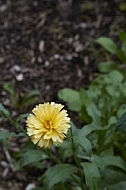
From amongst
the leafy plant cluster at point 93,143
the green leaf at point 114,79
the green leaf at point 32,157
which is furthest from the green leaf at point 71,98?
the green leaf at point 32,157

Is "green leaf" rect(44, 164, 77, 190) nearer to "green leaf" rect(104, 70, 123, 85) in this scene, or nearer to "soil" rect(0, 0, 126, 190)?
"green leaf" rect(104, 70, 123, 85)

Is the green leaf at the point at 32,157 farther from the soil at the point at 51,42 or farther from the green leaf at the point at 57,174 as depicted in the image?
the soil at the point at 51,42

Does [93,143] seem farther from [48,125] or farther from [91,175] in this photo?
[48,125]

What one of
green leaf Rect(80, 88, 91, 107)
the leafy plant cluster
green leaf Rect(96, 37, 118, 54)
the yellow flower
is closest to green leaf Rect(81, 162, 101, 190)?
the leafy plant cluster

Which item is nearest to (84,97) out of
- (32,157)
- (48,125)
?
(32,157)

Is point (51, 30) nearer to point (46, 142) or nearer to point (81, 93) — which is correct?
point (81, 93)
